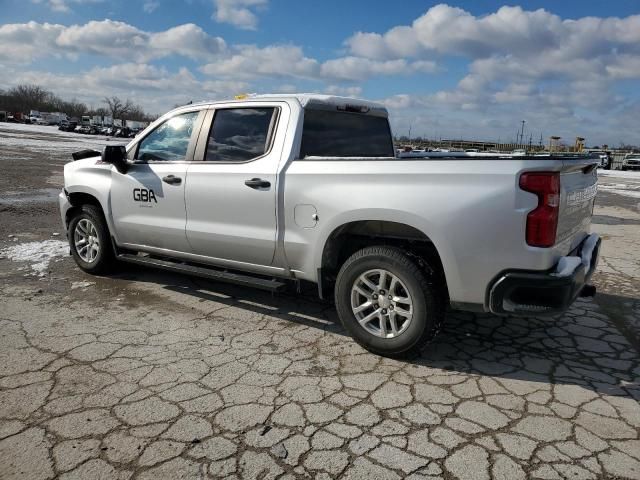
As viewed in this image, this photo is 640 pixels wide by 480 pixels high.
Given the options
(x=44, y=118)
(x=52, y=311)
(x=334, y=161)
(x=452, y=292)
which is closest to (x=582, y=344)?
(x=452, y=292)

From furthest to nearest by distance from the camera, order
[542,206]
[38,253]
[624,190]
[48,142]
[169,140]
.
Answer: [48,142] → [624,190] → [38,253] → [169,140] → [542,206]

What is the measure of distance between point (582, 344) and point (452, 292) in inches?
60.6

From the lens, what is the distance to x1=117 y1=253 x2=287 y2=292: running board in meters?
4.20

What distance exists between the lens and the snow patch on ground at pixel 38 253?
6.00 metres

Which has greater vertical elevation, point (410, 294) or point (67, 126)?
point (67, 126)

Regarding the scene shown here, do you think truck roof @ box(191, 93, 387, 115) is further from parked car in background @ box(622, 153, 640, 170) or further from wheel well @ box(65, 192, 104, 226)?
parked car in background @ box(622, 153, 640, 170)

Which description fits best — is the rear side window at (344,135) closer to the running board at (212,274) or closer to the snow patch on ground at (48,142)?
the running board at (212,274)

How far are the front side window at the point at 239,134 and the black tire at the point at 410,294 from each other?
1300 mm

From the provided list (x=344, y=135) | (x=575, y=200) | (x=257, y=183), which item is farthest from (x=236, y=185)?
(x=575, y=200)

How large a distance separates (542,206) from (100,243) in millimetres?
4412

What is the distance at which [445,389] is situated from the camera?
3.31 m

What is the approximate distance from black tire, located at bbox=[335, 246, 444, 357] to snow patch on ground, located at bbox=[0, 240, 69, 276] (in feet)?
12.4

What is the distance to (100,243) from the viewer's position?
214 inches

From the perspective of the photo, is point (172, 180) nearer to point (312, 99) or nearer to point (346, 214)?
point (312, 99)
